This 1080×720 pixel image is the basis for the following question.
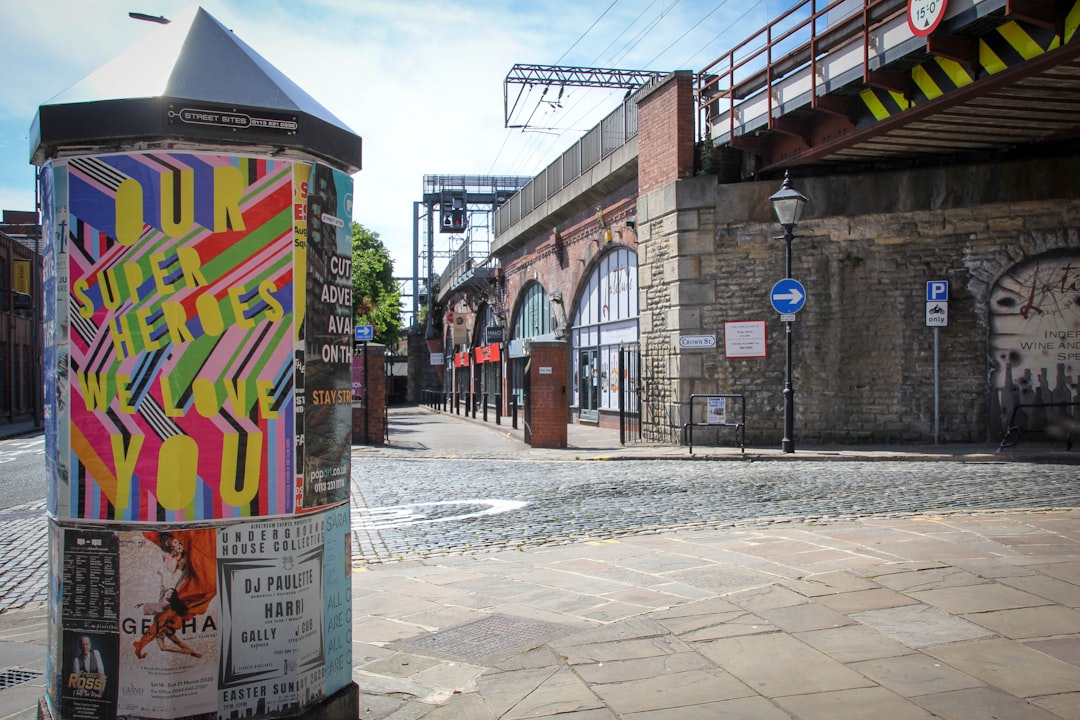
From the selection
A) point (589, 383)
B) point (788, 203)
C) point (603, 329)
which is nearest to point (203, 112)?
point (788, 203)

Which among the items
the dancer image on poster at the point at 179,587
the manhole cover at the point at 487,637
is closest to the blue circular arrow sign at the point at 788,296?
the manhole cover at the point at 487,637

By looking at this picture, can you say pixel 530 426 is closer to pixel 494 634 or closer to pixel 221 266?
pixel 494 634

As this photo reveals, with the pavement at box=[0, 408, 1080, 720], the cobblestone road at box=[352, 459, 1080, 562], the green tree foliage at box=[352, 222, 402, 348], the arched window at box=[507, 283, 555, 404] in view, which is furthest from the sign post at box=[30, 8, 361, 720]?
the green tree foliage at box=[352, 222, 402, 348]

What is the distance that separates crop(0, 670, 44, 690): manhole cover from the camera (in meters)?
4.29

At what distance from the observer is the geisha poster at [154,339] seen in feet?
10.1

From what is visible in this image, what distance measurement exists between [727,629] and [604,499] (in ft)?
18.6

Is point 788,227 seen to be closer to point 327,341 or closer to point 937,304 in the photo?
point 937,304

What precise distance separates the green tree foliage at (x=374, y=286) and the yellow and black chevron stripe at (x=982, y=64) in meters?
23.7

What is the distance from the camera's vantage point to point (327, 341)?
134 inches

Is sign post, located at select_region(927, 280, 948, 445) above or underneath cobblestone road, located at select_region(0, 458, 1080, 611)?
above

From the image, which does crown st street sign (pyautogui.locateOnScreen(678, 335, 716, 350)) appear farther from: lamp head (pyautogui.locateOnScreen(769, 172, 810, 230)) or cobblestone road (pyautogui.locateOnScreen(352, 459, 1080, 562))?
cobblestone road (pyautogui.locateOnScreen(352, 459, 1080, 562))

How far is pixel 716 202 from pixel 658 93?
3128mm

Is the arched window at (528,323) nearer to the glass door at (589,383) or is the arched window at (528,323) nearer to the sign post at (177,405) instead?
the glass door at (589,383)

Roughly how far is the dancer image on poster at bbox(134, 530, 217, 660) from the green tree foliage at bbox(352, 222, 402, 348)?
1264 inches
